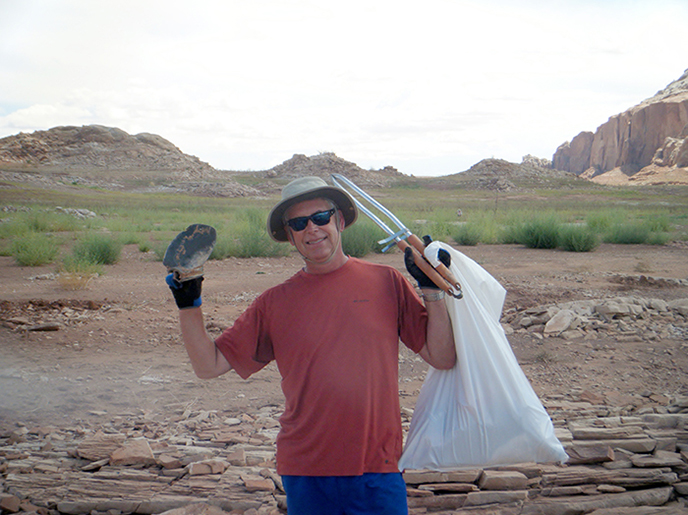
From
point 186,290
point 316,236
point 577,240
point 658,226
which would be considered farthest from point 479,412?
point 658,226

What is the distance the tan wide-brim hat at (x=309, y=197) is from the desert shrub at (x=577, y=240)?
14824 millimetres

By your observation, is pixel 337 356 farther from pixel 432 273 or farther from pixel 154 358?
pixel 154 358

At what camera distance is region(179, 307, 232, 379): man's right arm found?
1979 mm

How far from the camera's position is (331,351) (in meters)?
1.91

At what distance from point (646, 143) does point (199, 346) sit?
365ft

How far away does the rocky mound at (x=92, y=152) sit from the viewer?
263 ft

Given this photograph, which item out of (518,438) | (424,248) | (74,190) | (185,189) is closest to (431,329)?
(424,248)

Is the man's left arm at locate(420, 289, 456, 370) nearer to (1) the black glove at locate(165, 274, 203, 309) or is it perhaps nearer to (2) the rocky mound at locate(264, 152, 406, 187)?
(1) the black glove at locate(165, 274, 203, 309)

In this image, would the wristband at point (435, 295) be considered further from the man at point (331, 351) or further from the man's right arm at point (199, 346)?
the man's right arm at point (199, 346)

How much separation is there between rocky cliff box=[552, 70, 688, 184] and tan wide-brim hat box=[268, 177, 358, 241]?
87.7 m

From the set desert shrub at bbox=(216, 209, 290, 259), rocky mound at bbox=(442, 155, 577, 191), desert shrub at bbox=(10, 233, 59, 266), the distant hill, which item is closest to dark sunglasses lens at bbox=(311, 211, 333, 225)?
desert shrub at bbox=(216, 209, 290, 259)

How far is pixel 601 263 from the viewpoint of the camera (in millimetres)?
13344

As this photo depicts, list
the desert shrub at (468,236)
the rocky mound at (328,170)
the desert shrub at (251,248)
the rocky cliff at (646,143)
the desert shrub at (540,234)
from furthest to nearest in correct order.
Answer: the rocky cliff at (646,143) < the rocky mound at (328,170) < the desert shrub at (468,236) < the desert shrub at (540,234) < the desert shrub at (251,248)

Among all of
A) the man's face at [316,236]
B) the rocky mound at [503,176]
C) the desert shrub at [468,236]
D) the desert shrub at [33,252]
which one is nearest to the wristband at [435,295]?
the man's face at [316,236]
